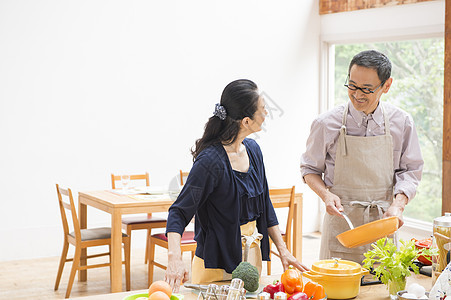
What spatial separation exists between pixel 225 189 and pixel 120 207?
2.31m

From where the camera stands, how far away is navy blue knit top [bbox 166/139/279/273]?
237 centimetres

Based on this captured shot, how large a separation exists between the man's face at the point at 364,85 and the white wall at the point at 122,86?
13.1 ft

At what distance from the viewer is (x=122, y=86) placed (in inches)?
252

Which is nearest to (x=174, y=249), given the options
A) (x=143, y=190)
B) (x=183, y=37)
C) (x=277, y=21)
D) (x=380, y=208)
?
(x=380, y=208)

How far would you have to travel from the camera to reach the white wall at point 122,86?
5.94 m

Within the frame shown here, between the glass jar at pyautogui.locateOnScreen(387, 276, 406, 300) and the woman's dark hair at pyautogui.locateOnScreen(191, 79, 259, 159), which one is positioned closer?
the glass jar at pyautogui.locateOnScreen(387, 276, 406, 300)

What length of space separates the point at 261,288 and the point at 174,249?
0.34m

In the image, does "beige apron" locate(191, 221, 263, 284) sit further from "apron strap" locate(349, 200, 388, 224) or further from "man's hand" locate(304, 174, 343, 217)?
"apron strap" locate(349, 200, 388, 224)

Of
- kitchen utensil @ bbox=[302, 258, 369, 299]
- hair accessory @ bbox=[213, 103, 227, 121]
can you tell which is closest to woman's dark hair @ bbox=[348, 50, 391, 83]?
hair accessory @ bbox=[213, 103, 227, 121]

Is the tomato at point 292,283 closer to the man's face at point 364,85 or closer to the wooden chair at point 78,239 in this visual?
the man's face at point 364,85

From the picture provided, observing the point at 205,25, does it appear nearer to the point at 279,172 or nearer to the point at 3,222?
the point at 279,172

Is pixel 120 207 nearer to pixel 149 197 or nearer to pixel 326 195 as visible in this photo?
pixel 149 197

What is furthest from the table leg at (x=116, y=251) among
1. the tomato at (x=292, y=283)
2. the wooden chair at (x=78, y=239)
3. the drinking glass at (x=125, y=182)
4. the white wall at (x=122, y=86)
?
the tomato at (x=292, y=283)

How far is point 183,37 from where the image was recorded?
21.9 feet
